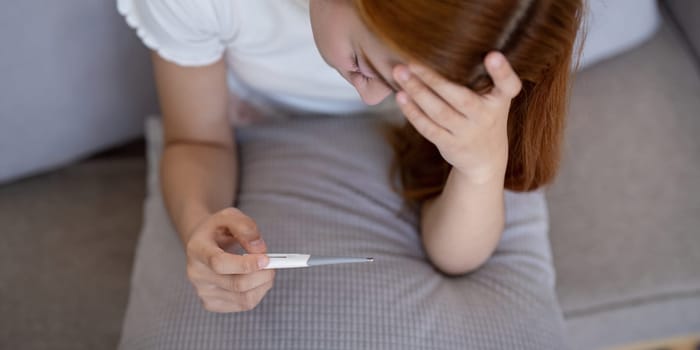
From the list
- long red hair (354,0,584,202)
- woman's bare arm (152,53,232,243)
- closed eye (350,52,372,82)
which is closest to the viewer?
long red hair (354,0,584,202)

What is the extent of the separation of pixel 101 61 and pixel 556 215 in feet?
2.52

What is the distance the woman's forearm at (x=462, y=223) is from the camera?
0.82 m

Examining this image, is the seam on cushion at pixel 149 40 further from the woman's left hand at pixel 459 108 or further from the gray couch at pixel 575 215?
the woman's left hand at pixel 459 108

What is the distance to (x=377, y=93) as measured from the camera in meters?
0.66

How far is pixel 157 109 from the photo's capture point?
1.20 m

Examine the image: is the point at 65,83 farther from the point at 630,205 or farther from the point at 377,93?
the point at 630,205

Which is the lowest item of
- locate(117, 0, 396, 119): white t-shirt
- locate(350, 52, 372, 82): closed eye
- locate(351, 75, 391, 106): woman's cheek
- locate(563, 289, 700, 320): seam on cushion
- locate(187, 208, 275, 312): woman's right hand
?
locate(563, 289, 700, 320): seam on cushion

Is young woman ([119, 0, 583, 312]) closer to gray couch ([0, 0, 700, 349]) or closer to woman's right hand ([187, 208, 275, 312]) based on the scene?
woman's right hand ([187, 208, 275, 312])

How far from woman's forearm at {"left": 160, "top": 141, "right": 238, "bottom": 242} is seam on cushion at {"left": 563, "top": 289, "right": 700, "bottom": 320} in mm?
549

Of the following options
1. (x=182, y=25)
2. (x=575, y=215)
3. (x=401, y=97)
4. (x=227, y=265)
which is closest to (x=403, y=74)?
(x=401, y=97)

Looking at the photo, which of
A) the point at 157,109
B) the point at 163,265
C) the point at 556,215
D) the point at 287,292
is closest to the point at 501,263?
the point at 556,215

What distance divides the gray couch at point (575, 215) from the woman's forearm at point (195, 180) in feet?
0.63

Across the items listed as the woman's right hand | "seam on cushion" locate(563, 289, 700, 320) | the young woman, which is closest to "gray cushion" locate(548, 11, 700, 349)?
Result: "seam on cushion" locate(563, 289, 700, 320)

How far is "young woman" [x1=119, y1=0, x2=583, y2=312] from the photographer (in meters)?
0.56
